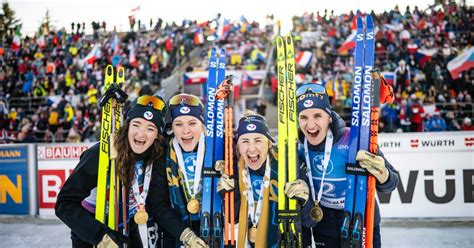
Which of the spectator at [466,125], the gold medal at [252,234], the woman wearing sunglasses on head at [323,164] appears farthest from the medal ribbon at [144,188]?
the spectator at [466,125]

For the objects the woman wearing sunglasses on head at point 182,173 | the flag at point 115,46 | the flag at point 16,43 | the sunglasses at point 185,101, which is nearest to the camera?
Answer: the woman wearing sunglasses on head at point 182,173

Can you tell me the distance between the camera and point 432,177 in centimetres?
736

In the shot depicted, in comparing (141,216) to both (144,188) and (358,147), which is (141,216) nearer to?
(144,188)

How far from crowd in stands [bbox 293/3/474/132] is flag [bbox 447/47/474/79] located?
0.19m

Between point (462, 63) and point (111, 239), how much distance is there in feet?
42.0

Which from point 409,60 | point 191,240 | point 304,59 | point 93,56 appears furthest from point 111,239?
point 93,56

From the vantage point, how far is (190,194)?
12.0ft

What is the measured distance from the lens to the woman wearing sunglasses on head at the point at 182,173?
144 inches

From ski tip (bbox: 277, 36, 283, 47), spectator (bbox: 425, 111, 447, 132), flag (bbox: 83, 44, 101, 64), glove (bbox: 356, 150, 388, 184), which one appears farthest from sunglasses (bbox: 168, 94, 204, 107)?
flag (bbox: 83, 44, 101, 64)

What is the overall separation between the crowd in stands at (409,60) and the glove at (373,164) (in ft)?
26.0

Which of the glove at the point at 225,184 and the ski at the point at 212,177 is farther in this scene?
the ski at the point at 212,177

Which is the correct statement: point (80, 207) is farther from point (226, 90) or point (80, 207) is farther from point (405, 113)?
point (405, 113)

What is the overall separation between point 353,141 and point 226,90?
99cm

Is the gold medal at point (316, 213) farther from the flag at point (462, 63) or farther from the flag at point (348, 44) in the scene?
the flag at point (348, 44)
